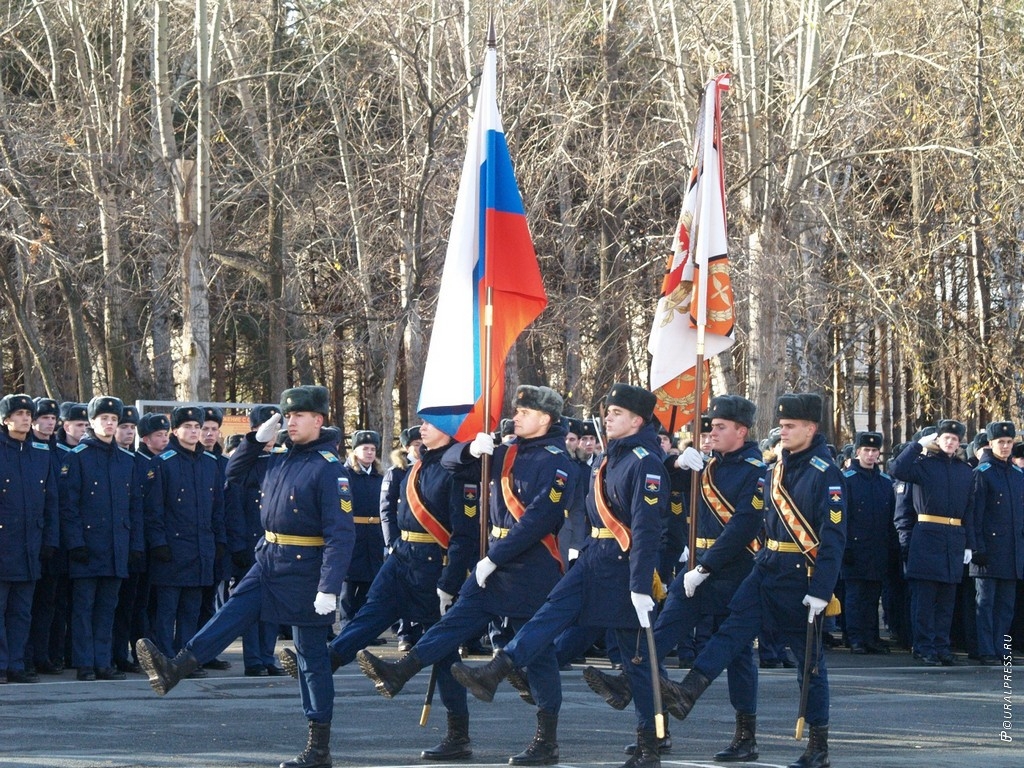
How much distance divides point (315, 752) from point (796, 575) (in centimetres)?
273

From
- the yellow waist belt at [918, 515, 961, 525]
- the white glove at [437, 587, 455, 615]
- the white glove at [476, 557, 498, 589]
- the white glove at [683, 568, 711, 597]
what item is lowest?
the white glove at [437, 587, 455, 615]

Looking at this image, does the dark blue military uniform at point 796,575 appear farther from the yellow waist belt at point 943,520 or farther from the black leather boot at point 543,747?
the yellow waist belt at point 943,520

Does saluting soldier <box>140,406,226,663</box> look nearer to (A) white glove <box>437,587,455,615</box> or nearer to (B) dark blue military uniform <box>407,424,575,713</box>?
(A) white glove <box>437,587,455,615</box>

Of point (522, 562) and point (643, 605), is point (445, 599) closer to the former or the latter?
point (522, 562)

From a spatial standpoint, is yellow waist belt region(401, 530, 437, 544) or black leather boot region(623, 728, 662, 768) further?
yellow waist belt region(401, 530, 437, 544)

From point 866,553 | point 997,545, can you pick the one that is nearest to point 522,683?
point 866,553

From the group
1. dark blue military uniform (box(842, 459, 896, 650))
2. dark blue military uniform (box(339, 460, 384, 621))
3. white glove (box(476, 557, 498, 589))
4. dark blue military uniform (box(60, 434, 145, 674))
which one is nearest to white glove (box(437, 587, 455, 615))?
white glove (box(476, 557, 498, 589))

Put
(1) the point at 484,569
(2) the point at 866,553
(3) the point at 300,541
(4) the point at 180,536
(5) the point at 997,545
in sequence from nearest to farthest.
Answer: (3) the point at 300,541
(1) the point at 484,569
(4) the point at 180,536
(5) the point at 997,545
(2) the point at 866,553

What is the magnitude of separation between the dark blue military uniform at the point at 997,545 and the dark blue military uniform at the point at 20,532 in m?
7.73

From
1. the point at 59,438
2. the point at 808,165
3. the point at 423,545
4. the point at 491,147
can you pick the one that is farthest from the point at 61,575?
the point at 808,165

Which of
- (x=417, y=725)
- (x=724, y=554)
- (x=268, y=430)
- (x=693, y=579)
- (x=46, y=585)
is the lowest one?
(x=417, y=725)

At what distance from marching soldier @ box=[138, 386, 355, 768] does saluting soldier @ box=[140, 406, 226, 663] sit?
3.71 meters

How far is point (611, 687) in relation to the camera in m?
8.46

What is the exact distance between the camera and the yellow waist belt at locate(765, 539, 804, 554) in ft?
28.3
